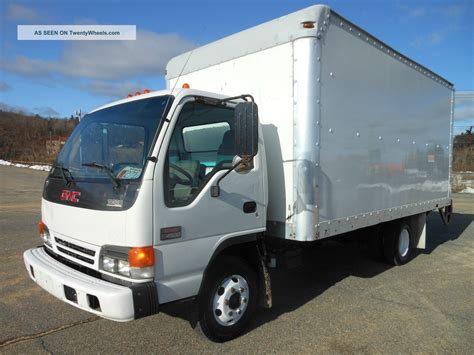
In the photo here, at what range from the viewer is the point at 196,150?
346 centimetres

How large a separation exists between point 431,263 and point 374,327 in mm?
3414

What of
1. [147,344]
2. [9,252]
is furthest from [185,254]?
[9,252]

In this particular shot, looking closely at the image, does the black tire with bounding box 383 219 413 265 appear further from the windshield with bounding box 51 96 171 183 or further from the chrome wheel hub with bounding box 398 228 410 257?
the windshield with bounding box 51 96 171 183

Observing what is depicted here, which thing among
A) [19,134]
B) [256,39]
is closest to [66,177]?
[256,39]

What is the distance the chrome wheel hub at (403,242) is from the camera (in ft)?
21.4

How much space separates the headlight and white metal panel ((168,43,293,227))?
61.9 inches

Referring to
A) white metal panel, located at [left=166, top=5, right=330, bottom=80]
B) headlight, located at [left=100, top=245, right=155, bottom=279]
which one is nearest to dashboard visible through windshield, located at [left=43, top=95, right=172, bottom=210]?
headlight, located at [left=100, top=245, right=155, bottom=279]

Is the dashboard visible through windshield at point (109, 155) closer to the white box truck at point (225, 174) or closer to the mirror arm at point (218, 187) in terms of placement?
the white box truck at point (225, 174)

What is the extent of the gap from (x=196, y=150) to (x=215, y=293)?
1297 millimetres

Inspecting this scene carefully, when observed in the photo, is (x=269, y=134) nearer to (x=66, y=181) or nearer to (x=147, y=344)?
(x=66, y=181)

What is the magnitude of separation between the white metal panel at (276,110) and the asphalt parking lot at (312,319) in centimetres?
121

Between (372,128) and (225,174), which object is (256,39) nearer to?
(225,174)

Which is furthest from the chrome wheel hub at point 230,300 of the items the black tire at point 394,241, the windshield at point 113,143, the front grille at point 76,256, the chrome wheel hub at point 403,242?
the chrome wheel hub at point 403,242

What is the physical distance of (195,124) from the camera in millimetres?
A: 3463
